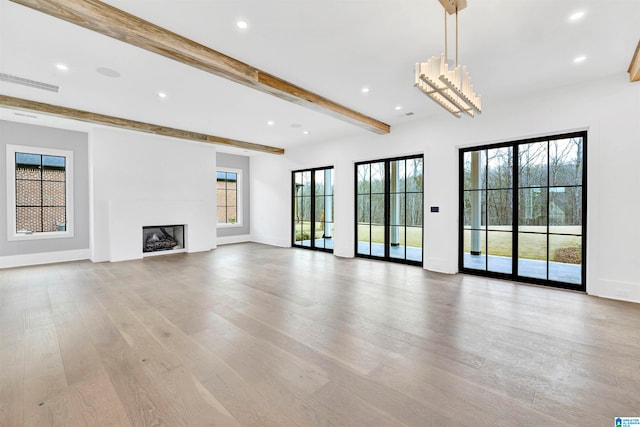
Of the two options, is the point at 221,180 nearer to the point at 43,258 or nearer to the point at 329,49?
the point at 43,258

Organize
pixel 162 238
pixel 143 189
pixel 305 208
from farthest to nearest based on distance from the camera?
pixel 305 208, pixel 162 238, pixel 143 189

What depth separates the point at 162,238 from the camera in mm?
7969

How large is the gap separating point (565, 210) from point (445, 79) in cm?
350

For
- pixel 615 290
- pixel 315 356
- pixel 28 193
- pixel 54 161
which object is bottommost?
pixel 315 356

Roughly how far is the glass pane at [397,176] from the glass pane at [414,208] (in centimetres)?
30

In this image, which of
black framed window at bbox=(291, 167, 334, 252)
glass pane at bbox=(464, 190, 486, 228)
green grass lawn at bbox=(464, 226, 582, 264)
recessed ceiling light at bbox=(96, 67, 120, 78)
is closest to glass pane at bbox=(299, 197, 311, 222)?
black framed window at bbox=(291, 167, 334, 252)

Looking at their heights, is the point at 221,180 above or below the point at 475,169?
above

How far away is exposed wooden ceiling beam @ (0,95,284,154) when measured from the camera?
4.83 m

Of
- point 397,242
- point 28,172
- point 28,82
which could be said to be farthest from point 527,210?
point 28,172

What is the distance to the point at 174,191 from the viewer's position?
25.6ft

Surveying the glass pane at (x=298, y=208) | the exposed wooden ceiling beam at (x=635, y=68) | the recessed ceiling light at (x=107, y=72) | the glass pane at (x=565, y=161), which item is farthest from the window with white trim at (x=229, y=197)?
the exposed wooden ceiling beam at (x=635, y=68)

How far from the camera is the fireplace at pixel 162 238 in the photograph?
757 centimetres

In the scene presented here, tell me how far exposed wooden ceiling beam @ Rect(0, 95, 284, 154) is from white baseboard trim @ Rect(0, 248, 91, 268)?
10.5 feet

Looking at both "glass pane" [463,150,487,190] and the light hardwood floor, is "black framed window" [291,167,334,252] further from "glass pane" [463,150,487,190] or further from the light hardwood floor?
the light hardwood floor
